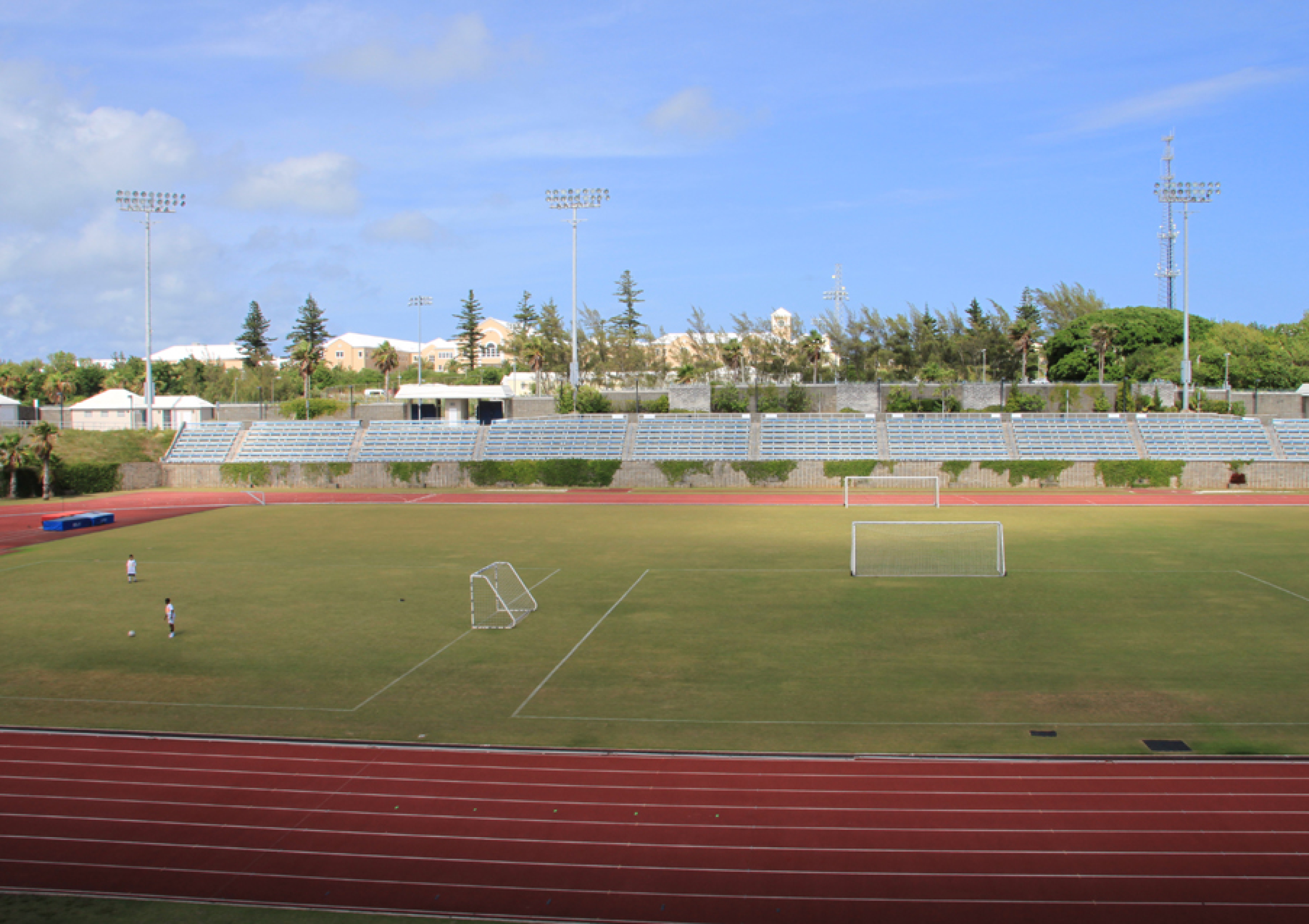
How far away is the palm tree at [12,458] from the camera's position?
45.6m

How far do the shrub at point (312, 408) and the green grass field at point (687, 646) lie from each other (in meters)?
37.4

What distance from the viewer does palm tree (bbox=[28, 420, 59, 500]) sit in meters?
45.7

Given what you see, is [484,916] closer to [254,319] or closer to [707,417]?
[707,417]

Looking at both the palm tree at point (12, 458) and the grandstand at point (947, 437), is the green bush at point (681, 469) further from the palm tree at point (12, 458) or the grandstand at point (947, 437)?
the palm tree at point (12, 458)

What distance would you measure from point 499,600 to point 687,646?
4626 mm

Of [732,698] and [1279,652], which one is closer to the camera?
[732,698]

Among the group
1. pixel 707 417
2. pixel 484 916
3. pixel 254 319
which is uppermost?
pixel 254 319

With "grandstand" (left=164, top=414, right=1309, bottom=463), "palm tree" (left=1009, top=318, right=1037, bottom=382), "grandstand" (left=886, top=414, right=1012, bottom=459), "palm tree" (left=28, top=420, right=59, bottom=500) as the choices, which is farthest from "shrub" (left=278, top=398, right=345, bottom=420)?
"palm tree" (left=1009, top=318, right=1037, bottom=382)

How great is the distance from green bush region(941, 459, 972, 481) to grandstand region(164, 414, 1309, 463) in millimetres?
647

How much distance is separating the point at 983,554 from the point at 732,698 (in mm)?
15294

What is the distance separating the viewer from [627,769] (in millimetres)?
12203

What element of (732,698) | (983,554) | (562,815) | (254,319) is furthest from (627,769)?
(254,319)

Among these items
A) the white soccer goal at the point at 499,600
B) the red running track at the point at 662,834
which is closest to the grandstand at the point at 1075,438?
the white soccer goal at the point at 499,600

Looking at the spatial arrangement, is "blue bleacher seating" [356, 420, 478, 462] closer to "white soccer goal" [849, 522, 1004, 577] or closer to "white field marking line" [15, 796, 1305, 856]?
"white soccer goal" [849, 522, 1004, 577]
